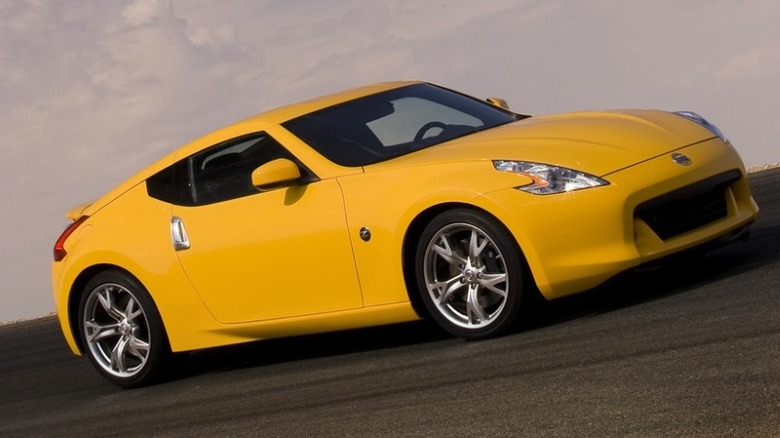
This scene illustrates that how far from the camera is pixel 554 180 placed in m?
7.16

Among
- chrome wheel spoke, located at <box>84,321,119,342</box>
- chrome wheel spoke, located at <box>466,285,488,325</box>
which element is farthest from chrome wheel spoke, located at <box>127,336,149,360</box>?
chrome wheel spoke, located at <box>466,285,488,325</box>

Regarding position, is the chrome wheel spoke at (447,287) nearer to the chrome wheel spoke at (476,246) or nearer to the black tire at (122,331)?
the chrome wheel spoke at (476,246)

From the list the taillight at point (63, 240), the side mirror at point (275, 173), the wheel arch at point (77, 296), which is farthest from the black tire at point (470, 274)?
the taillight at point (63, 240)

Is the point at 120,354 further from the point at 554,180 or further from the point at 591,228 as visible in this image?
the point at 591,228

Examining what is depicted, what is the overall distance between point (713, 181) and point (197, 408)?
9.96 ft

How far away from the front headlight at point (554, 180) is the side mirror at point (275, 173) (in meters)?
1.39

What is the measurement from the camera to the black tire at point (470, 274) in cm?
723

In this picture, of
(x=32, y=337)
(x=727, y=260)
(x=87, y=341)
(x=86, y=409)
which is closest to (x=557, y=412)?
(x=727, y=260)

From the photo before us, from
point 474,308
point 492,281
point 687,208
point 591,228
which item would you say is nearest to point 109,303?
point 474,308

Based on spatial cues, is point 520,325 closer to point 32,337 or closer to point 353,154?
point 353,154

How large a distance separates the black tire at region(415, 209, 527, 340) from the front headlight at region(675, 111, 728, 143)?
1.63 m

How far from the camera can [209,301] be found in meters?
8.49

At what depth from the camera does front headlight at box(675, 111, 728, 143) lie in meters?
8.08

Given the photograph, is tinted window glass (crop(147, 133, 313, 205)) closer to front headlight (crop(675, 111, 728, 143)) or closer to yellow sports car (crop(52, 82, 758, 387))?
yellow sports car (crop(52, 82, 758, 387))
